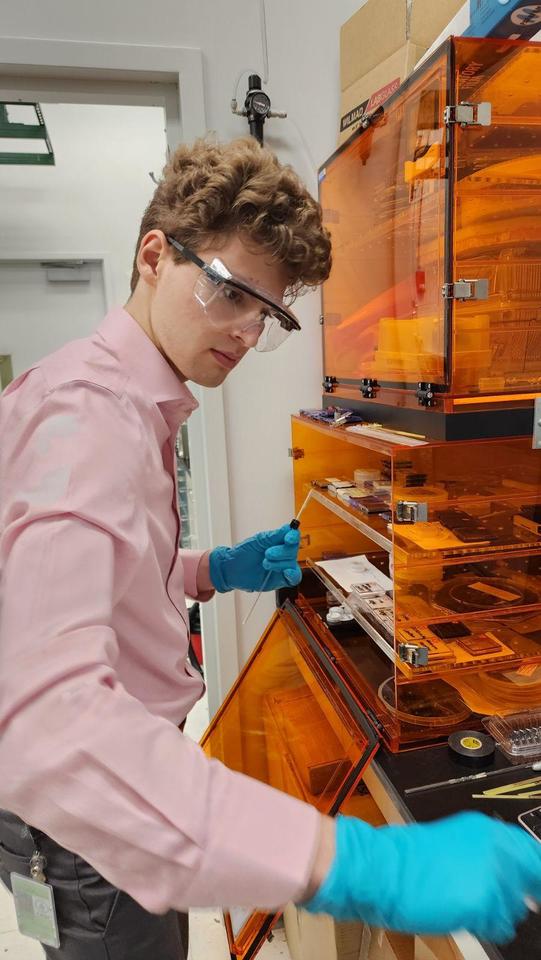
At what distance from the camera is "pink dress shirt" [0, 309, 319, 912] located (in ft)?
1.73

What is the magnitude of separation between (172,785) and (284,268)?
0.75 metres

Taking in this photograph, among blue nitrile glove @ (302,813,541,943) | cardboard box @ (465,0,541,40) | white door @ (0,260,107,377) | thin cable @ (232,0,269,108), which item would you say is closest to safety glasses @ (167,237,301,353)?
cardboard box @ (465,0,541,40)

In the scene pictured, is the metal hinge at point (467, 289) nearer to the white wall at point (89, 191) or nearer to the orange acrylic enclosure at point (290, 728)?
the orange acrylic enclosure at point (290, 728)

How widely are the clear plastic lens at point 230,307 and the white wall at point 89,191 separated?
194 cm

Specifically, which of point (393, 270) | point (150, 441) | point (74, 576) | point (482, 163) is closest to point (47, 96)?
point (393, 270)

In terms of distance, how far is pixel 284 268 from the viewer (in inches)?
36.1

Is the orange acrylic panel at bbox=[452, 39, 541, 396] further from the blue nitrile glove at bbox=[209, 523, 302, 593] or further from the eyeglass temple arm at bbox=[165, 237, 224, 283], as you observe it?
the blue nitrile glove at bbox=[209, 523, 302, 593]

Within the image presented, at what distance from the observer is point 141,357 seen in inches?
33.1

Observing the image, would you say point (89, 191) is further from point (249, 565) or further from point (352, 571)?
point (352, 571)

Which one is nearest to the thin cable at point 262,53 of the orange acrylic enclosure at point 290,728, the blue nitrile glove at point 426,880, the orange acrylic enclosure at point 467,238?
the orange acrylic enclosure at point 467,238

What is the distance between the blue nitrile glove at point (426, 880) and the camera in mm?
569

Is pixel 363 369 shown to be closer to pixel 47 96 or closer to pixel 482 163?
pixel 482 163

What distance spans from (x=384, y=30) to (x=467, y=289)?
926 mm

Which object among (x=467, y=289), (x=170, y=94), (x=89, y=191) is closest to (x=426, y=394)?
(x=467, y=289)
